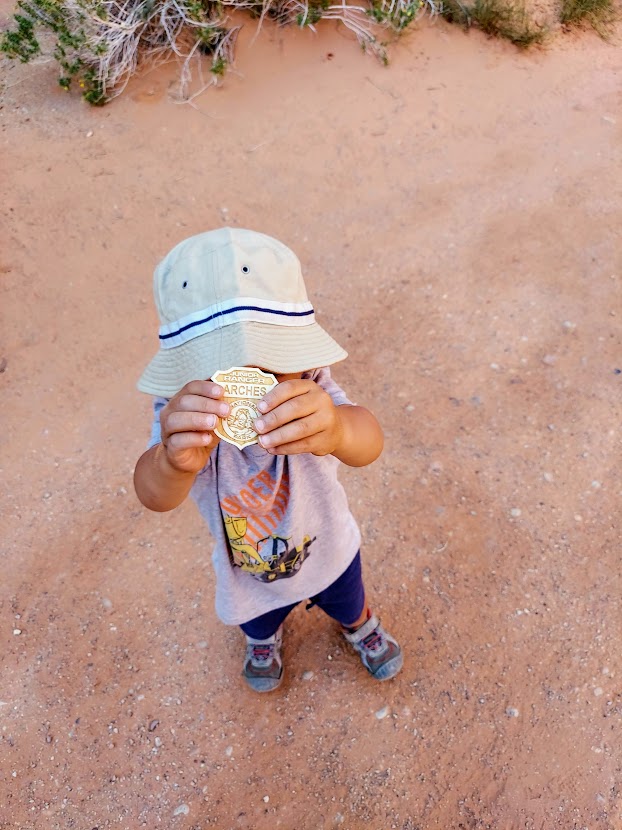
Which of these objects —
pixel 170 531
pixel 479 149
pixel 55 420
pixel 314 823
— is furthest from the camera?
pixel 479 149

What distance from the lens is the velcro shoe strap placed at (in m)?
2.32

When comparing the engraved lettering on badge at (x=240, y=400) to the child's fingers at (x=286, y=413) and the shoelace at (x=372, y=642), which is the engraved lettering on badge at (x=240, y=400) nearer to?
the child's fingers at (x=286, y=413)

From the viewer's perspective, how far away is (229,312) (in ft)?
4.52

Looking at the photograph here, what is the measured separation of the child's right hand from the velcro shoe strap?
1296 mm

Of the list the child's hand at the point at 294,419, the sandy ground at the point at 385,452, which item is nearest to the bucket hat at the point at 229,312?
the child's hand at the point at 294,419

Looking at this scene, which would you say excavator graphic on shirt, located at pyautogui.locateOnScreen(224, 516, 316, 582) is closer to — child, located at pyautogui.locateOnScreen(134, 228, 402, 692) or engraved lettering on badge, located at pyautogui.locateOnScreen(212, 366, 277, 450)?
child, located at pyautogui.locateOnScreen(134, 228, 402, 692)

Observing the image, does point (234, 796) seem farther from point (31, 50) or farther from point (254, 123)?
point (31, 50)

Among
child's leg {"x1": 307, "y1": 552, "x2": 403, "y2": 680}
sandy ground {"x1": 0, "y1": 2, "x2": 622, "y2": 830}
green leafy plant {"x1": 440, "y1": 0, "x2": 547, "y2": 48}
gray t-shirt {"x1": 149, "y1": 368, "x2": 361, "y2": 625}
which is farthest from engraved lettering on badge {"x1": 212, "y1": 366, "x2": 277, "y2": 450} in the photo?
green leafy plant {"x1": 440, "y1": 0, "x2": 547, "y2": 48}

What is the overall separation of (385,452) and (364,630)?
2.92ft

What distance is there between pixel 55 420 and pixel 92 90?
2331mm

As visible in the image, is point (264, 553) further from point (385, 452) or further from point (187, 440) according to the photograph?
point (385, 452)

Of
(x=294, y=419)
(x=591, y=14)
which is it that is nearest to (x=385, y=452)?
(x=294, y=419)

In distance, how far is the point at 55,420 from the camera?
3119 millimetres

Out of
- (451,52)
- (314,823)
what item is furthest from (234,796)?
(451,52)
